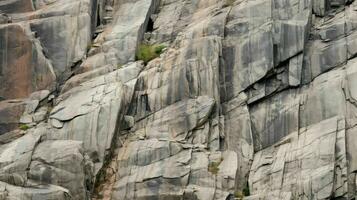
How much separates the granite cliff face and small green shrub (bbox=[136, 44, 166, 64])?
21 centimetres

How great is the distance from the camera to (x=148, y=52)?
53.0 m

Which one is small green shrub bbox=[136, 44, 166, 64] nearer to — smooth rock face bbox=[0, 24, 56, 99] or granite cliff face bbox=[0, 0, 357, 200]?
granite cliff face bbox=[0, 0, 357, 200]

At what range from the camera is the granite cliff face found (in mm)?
45031

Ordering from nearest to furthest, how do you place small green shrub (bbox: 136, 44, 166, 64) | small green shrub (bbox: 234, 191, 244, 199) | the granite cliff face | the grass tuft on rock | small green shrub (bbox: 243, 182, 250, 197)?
the granite cliff face
small green shrub (bbox: 234, 191, 244, 199)
small green shrub (bbox: 243, 182, 250, 197)
small green shrub (bbox: 136, 44, 166, 64)
the grass tuft on rock

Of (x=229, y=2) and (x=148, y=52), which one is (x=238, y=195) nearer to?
(x=148, y=52)

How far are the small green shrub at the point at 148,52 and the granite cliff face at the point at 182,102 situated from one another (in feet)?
0.69

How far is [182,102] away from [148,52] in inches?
234

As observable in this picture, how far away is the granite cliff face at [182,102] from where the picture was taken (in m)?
45.0

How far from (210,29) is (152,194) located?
13284mm

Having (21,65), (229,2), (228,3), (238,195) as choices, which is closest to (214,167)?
(238,195)

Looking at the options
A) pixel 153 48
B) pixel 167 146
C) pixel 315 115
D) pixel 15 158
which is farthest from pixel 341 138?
pixel 15 158

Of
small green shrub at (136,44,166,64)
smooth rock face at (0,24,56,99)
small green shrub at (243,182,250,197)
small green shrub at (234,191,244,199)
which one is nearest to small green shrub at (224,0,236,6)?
small green shrub at (136,44,166,64)

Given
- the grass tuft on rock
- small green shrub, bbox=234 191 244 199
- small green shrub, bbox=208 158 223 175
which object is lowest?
small green shrub, bbox=234 191 244 199

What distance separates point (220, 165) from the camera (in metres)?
46.4
